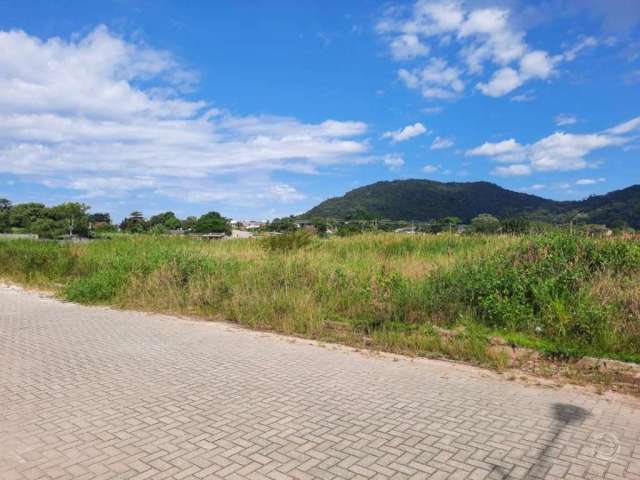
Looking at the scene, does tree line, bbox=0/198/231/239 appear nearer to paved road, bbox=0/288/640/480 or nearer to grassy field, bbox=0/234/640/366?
grassy field, bbox=0/234/640/366

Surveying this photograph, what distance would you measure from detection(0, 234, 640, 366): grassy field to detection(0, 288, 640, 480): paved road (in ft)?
3.99

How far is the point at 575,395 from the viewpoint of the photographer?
5457mm


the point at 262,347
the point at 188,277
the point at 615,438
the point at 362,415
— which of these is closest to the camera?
the point at 615,438

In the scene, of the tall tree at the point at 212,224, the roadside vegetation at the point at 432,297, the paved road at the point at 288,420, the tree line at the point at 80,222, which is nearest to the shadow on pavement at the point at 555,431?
the paved road at the point at 288,420

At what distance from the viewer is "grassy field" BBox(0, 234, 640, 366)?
726 cm

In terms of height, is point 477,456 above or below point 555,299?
below

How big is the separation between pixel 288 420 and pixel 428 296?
16.4ft

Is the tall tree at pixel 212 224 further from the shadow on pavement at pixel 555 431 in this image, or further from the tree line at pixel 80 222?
the shadow on pavement at pixel 555 431

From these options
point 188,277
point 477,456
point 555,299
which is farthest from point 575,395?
point 188,277

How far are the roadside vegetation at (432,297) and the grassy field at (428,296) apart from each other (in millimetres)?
22

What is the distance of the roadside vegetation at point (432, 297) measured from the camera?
7.20 m

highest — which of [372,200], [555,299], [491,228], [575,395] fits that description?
[372,200]

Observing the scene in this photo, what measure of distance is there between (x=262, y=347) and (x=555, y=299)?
4.96 m

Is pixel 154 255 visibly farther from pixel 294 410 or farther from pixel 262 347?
pixel 294 410
